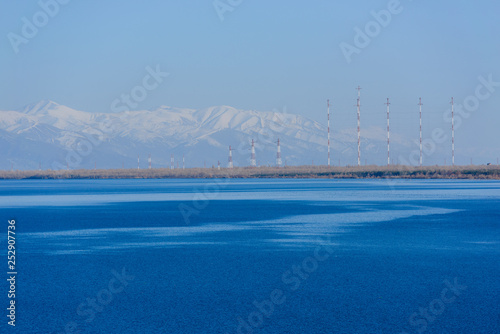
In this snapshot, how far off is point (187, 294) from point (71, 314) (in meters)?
1.62

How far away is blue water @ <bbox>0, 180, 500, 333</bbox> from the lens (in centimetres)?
785

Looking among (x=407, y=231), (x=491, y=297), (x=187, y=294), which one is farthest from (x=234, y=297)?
(x=407, y=231)

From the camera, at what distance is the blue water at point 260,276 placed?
7.85 metres

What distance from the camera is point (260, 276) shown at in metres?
10.6

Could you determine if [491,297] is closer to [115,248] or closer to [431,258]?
[431,258]

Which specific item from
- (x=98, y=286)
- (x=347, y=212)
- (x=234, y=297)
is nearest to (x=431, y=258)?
(x=234, y=297)

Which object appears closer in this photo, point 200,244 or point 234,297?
point 234,297

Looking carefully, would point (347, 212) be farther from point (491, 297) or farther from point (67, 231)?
point (491, 297)

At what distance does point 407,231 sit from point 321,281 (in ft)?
24.4

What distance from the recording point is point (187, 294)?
9.26 metres

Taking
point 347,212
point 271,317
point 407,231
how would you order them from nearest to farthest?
point 271,317 < point 407,231 < point 347,212

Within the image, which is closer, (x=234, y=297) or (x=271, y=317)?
(x=271, y=317)

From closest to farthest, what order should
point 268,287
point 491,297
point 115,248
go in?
point 491,297, point 268,287, point 115,248

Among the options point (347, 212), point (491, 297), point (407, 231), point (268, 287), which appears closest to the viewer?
point (491, 297)
